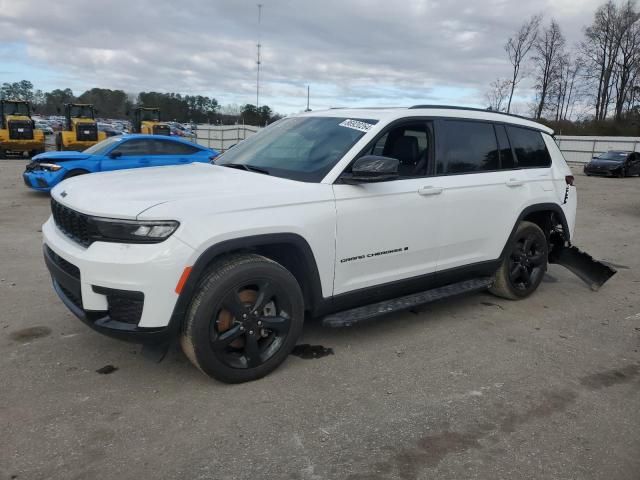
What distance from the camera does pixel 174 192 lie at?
324cm

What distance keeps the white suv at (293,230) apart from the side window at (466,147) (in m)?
0.02

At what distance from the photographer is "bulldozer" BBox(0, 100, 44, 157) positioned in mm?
21633

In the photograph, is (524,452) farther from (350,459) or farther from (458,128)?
(458,128)

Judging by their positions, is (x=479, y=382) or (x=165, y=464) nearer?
(x=165, y=464)

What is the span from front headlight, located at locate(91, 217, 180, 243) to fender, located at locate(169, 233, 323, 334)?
251 mm

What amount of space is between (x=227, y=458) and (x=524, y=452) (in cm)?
162

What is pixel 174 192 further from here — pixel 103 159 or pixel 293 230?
pixel 103 159

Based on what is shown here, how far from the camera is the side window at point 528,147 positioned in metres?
5.20

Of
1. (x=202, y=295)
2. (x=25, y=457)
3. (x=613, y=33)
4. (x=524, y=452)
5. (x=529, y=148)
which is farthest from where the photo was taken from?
(x=613, y=33)

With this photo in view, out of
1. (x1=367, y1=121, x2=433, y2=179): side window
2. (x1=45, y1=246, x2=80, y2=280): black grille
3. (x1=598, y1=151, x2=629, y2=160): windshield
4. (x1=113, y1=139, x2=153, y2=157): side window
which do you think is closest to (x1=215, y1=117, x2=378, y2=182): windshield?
(x1=367, y1=121, x2=433, y2=179): side window

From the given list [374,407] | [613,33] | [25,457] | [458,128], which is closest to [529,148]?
[458,128]

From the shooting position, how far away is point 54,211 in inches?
148

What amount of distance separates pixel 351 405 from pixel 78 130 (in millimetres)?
21008

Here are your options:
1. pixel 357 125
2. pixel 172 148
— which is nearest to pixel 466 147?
pixel 357 125
